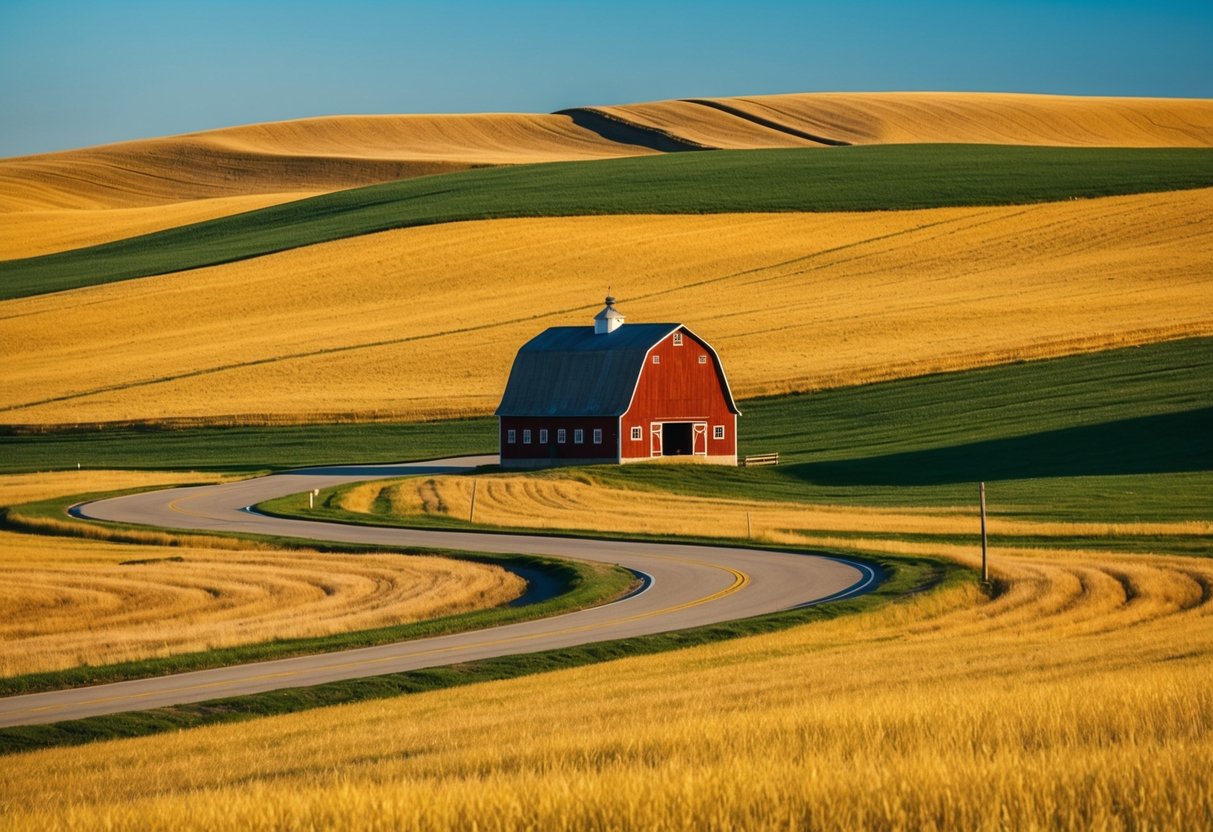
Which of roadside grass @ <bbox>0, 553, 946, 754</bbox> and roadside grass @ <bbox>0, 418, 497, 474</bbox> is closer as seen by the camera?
roadside grass @ <bbox>0, 553, 946, 754</bbox>

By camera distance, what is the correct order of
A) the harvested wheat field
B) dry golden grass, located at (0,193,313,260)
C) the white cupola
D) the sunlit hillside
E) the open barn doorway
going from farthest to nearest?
the sunlit hillside < dry golden grass, located at (0,193,313,260) < the white cupola < the open barn doorway < the harvested wheat field

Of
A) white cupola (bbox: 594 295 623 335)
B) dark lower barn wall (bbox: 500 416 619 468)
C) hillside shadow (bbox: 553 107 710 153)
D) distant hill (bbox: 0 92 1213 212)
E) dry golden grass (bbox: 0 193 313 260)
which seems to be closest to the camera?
dark lower barn wall (bbox: 500 416 619 468)

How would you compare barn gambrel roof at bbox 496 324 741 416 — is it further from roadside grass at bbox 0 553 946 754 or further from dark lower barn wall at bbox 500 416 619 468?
roadside grass at bbox 0 553 946 754

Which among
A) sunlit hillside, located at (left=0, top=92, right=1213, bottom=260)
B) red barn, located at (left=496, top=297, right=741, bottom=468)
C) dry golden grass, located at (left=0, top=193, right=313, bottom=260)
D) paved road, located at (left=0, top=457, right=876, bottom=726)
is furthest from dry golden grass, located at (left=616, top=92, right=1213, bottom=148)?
paved road, located at (left=0, top=457, right=876, bottom=726)

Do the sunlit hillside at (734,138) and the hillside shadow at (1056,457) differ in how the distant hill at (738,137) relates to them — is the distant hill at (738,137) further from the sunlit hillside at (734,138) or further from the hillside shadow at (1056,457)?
the hillside shadow at (1056,457)

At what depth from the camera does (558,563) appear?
35.8 metres

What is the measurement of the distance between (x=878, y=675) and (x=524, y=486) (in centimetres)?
4059

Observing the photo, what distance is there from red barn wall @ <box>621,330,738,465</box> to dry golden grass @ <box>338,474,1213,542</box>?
8374 mm

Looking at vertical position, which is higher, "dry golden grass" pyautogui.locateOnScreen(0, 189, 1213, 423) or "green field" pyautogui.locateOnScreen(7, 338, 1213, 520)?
→ "dry golden grass" pyautogui.locateOnScreen(0, 189, 1213, 423)

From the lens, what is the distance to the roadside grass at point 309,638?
22531 millimetres

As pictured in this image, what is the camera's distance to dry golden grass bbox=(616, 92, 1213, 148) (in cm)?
17150

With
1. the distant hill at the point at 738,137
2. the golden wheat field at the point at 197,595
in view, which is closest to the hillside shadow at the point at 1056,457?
the golden wheat field at the point at 197,595

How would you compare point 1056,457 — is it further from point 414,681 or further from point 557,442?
point 414,681

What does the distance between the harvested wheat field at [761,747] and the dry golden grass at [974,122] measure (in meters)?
152
